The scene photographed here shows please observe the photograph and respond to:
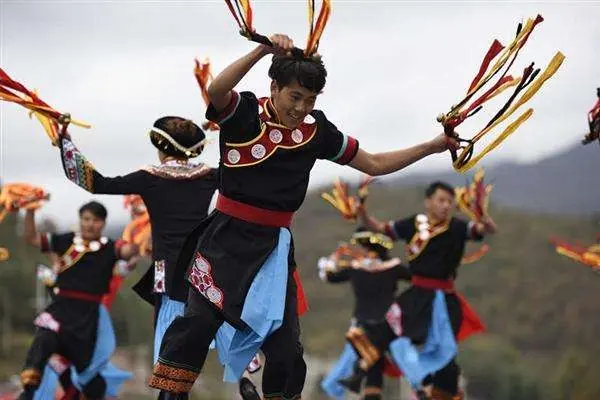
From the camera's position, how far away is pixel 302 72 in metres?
4.30

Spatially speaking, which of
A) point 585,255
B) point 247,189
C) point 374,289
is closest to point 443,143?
point 247,189

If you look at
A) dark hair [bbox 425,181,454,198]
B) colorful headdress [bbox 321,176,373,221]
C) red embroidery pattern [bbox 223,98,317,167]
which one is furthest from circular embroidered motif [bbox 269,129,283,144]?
dark hair [bbox 425,181,454,198]

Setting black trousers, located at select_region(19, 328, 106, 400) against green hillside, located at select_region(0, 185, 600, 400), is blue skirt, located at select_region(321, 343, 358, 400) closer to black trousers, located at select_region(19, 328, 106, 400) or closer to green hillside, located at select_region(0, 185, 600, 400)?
black trousers, located at select_region(19, 328, 106, 400)

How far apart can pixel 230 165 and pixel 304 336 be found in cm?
1051

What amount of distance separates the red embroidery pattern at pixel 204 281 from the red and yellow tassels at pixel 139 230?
2.45 m

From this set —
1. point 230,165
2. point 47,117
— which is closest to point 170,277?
point 47,117

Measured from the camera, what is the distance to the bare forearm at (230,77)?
4109mm

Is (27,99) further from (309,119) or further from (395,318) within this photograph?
(395,318)

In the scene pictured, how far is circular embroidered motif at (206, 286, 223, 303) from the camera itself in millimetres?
4434

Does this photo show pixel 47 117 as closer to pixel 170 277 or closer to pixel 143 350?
pixel 170 277

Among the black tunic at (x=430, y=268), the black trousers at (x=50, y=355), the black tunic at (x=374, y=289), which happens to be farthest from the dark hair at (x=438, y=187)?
the black trousers at (x=50, y=355)

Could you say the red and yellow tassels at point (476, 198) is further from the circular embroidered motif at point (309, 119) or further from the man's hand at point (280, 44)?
the man's hand at point (280, 44)

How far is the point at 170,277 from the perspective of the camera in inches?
219

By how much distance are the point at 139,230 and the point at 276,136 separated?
2.95m
